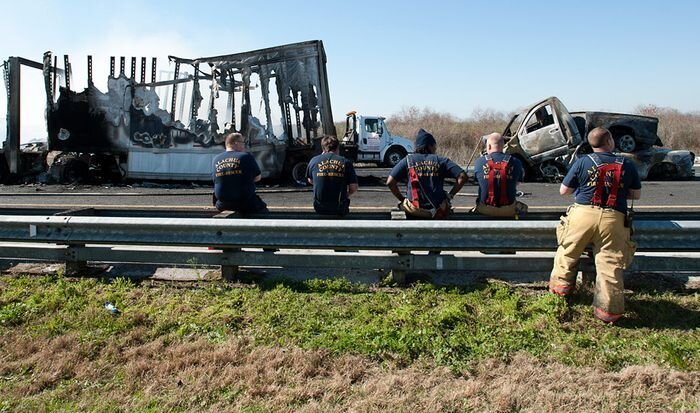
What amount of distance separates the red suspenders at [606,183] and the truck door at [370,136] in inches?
732

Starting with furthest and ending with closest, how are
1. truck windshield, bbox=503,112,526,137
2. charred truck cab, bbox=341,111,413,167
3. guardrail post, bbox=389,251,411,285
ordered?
charred truck cab, bbox=341,111,413,167 → truck windshield, bbox=503,112,526,137 → guardrail post, bbox=389,251,411,285

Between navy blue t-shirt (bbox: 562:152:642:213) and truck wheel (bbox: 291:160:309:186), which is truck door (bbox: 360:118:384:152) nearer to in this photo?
truck wheel (bbox: 291:160:309:186)

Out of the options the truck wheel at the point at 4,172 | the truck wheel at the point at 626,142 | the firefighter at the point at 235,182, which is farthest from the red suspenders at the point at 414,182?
the truck wheel at the point at 4,172

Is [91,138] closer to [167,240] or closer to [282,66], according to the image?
[282,66]

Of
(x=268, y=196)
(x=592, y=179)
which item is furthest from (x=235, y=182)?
(x=268, y=196)

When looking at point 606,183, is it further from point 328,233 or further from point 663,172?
point 663,172

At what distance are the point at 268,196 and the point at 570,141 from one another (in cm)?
805

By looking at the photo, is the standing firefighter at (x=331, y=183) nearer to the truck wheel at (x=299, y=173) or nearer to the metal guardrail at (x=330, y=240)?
the metal guardrail at (x=330, y=240)

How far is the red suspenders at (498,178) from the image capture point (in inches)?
216

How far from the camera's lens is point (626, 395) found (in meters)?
3.05

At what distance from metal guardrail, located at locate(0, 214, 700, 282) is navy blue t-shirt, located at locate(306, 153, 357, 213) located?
73 cm

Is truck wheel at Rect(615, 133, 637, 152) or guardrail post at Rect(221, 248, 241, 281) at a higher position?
truck wheel at Rect(615, 133, 637, 152)

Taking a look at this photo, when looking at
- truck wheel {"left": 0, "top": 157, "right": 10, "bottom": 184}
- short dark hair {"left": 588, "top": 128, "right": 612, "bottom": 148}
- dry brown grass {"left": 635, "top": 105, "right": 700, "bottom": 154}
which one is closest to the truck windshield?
short dark hair {"left": 588, "top": 128, "right": 612, "bottom": 148}

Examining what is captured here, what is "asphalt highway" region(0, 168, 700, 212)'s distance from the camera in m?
10.2
